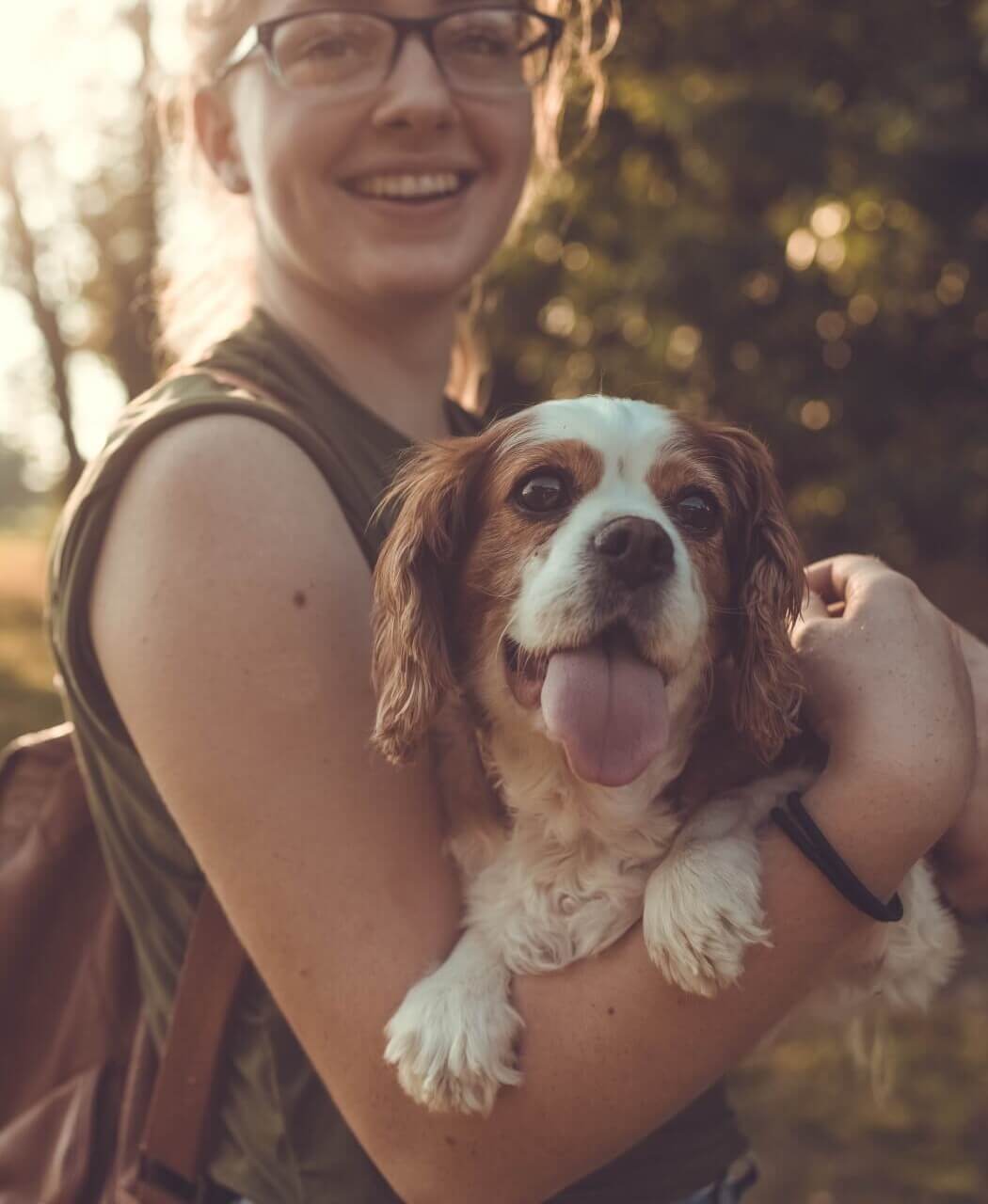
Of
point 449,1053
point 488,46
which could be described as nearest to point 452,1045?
point 449,1053

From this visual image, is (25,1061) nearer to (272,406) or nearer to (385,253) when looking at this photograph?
(272,406)

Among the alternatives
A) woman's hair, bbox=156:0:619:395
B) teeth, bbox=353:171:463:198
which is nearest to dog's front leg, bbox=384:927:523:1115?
woman's hair, bbox=156:0:619:395

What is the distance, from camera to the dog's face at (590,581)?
77.5 inches

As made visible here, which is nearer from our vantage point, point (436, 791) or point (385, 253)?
point (436, 791)

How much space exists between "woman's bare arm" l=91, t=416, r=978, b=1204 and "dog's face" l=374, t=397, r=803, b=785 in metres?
0.17

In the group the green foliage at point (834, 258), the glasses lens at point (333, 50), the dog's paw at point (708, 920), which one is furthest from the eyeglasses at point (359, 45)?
the green foliage at point (834, 258)

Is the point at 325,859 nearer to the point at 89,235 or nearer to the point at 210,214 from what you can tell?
the point at 210,214

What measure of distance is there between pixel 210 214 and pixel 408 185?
0.67 metres

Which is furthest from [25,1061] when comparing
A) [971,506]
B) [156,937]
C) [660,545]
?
[971,506]

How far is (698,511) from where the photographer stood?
222 centimetres

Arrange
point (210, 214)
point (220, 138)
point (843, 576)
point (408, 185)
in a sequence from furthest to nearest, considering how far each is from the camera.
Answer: point (210, 214) → point (220, 138) → point (408, 185) → point (843, 576)

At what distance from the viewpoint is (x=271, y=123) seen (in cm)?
232

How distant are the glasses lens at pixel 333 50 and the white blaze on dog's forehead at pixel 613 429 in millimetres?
657

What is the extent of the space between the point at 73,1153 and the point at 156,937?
1.13 ft
